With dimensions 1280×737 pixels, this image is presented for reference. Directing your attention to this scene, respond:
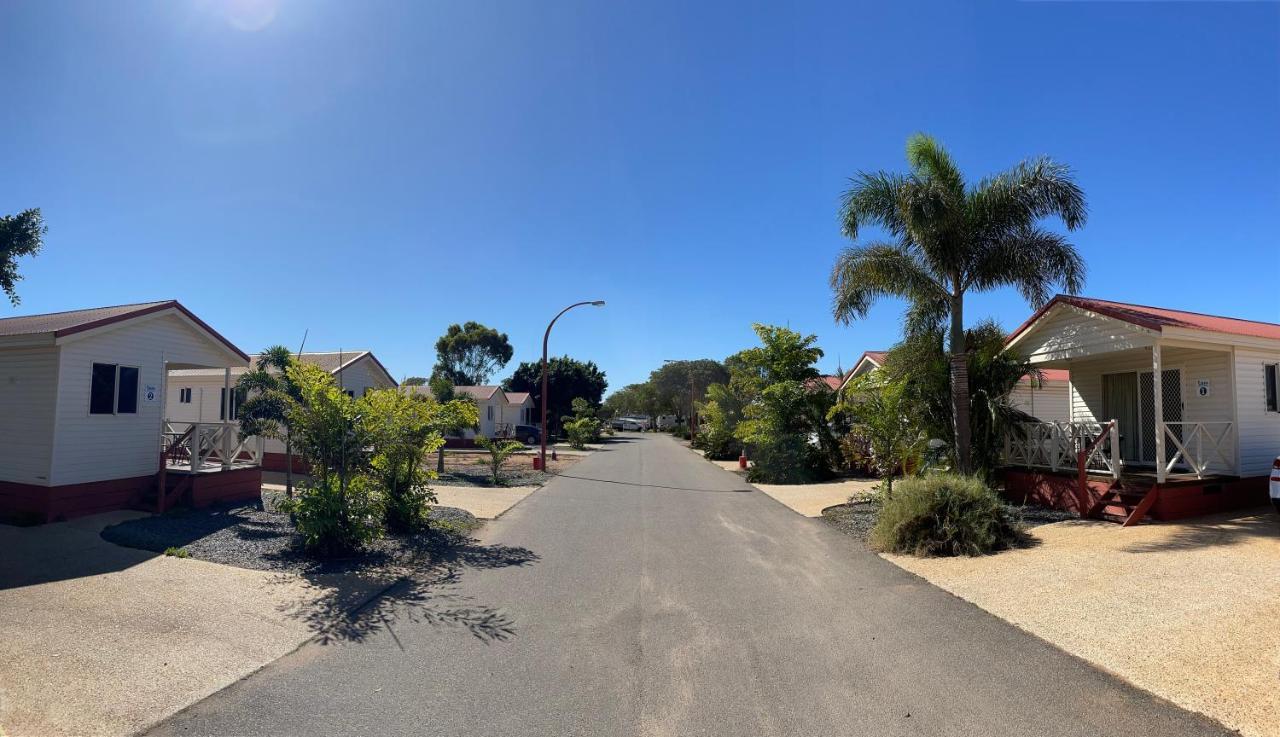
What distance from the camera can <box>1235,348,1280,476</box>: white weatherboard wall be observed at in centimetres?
1146

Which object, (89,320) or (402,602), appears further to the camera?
(89,320)

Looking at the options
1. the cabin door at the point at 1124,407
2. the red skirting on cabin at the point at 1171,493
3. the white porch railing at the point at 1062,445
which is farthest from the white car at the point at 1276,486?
the cabin door at the point at 1124,407

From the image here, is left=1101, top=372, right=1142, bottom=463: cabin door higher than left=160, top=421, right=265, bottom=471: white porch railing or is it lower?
higher

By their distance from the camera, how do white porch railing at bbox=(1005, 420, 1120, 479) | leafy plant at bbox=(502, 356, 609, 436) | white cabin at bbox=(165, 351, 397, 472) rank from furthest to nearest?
leafy plant at bbox=(502, 356, 609, 436) → white cabin at bbox=(165, 351, 397, 472) → white porch railing at bbox=(1005, 420, 1120, 479)

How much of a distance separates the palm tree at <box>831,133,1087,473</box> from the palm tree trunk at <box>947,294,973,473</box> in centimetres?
2

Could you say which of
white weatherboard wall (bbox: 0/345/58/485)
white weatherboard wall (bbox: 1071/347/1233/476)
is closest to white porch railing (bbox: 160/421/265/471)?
white weatherboard wall (bbox: 0/345/58/485)

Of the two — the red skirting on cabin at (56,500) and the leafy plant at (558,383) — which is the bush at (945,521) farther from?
the leafy plant at (558,383)

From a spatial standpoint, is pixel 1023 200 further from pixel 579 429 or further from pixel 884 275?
pixel 579 429

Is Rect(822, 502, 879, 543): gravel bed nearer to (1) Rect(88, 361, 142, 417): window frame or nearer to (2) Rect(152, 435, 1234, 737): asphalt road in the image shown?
(2) Rect(152, 435, 1234, 737): asphalt road

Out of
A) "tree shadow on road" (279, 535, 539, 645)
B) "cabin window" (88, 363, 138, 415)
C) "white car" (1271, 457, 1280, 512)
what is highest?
"cabin window" (88, 363, 138, 415)

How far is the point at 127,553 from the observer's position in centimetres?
825

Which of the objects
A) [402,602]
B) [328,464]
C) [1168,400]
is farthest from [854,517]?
[328,464]

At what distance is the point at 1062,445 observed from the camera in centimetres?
1275

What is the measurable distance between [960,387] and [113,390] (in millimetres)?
15395
